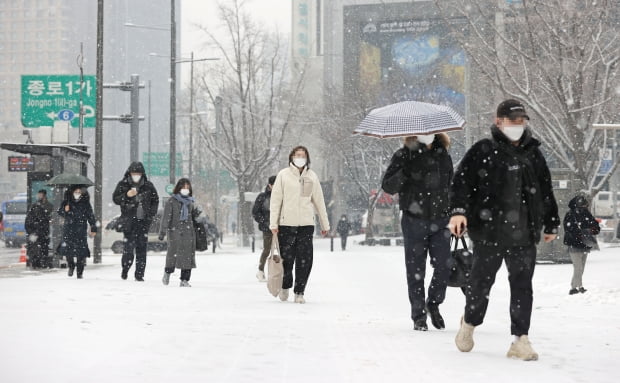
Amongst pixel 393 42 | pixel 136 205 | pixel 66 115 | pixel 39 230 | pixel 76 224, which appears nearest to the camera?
pixel 136 205

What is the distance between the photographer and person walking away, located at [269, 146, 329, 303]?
36.3ft

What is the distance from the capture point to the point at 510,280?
21.3 feet

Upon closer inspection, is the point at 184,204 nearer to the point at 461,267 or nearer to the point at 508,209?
the point at 461,267

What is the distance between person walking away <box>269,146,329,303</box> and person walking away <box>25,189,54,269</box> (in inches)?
364

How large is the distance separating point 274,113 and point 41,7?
133 meters

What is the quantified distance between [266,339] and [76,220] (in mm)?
8338

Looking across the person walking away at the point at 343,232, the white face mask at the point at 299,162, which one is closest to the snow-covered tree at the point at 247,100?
the person walking away at the point at 343,232

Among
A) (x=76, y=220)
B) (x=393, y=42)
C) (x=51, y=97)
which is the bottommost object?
(x=76, y=220)

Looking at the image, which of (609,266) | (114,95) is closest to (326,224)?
(609,266)

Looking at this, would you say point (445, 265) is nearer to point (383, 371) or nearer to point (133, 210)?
point (383, 371)

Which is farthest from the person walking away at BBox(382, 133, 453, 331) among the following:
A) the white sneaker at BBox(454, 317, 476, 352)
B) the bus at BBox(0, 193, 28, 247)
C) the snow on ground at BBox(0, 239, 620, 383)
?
the bus at BBox(0, 193, 28, 247)

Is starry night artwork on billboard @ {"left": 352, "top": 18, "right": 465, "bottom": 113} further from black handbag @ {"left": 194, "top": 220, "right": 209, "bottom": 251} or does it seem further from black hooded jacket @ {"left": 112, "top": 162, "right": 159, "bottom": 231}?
black handbag @ {"left": 194, "top": 220, "right": 209, "bottom": 251}

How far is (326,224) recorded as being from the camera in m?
11.2

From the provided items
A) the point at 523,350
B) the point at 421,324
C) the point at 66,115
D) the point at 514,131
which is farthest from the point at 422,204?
the point at 66,115
